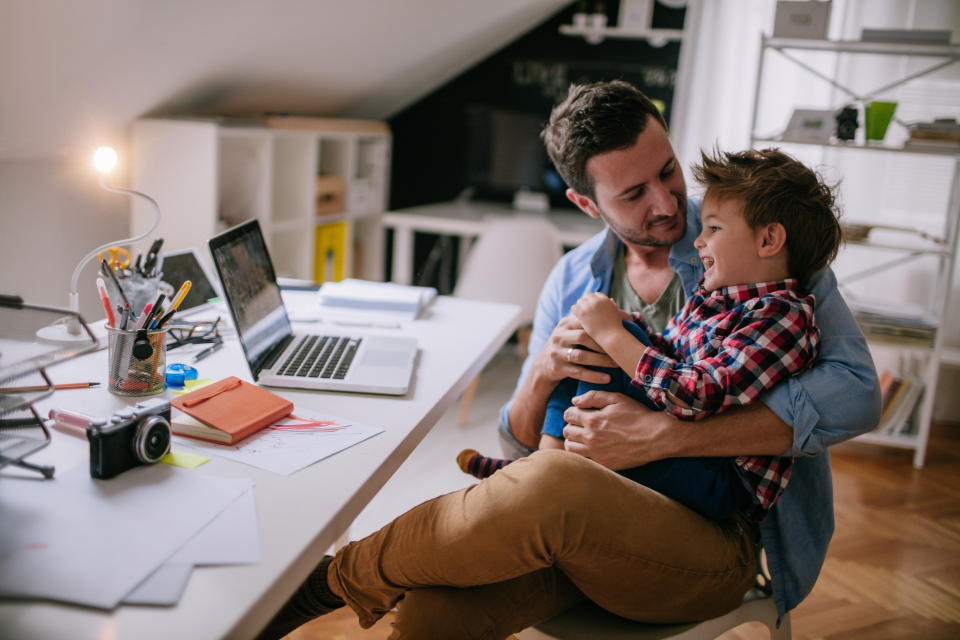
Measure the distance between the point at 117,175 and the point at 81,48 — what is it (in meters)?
0.73

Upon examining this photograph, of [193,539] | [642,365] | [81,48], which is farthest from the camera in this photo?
[81,48]

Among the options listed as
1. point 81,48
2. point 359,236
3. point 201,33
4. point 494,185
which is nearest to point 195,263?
point 81,48

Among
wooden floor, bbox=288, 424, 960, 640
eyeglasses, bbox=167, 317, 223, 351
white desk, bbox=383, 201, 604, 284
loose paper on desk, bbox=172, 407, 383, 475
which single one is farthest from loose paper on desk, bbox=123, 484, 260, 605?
white desk, bbox=383, 201, 604, 284

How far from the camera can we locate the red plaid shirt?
117 centimetres

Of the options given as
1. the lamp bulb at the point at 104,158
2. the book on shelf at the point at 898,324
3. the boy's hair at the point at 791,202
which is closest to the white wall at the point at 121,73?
the lamp bulb at the point at 104,158

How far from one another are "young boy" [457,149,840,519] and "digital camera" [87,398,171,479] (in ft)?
1.72

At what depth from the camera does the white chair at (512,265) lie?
316 centimetres

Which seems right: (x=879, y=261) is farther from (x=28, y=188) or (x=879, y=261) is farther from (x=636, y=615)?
(x=28, y=188)

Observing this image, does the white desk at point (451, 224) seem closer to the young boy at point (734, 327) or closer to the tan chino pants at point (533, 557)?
the young boy at point (734, 327)

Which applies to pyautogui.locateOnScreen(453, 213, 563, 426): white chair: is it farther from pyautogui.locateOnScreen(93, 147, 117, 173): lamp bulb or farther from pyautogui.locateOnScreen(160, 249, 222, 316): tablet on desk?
pyautogui.locateOnScreen(93, 147, 117, 173): lamp bulb

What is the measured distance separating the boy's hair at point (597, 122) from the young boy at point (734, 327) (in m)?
0.27

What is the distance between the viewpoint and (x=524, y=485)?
40.4 inches

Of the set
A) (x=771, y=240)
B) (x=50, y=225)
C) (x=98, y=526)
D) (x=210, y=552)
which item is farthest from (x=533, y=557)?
(x=50, y=225)

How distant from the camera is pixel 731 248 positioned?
1266mm
